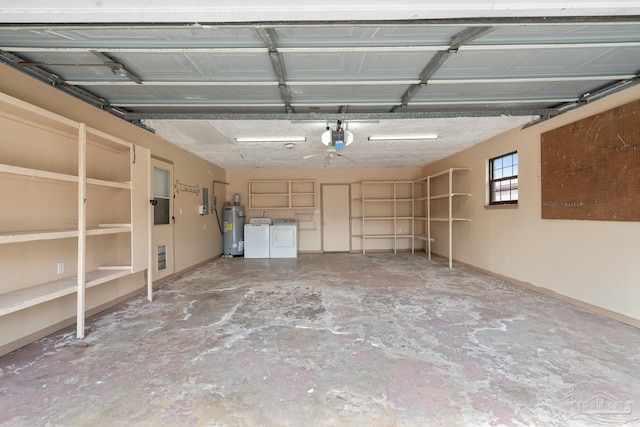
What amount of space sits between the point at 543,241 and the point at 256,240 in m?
5.79

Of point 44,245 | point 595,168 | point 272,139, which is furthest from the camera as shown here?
point 272,139

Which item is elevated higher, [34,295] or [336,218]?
[336,218]

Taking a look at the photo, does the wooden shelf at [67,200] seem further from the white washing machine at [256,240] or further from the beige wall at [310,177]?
the beige wall at [310,177]

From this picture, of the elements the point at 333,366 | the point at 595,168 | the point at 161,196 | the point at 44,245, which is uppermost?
the point at 595,168

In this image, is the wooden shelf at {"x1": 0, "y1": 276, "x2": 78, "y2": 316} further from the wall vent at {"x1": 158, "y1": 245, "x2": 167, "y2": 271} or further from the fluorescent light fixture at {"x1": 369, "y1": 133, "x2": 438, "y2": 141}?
the fluorescent light fixture at {"x1": 369, "y1": 133, "x2": 438, "y2": 141}

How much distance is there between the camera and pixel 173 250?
4.71 metres

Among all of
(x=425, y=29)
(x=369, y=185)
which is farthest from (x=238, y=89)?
(x=369, y=185)

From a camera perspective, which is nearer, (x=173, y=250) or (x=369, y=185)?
(x=173, y=250)

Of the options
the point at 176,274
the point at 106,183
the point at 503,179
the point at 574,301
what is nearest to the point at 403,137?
the point at 503,179

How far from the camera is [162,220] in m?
4.43

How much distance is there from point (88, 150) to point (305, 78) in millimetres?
2604

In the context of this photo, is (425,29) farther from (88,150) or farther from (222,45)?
(88,150)

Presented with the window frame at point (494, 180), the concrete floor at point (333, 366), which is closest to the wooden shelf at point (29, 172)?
the concrete floor at point (333, 366)

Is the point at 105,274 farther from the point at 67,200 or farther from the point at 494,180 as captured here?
the point at 494,180
